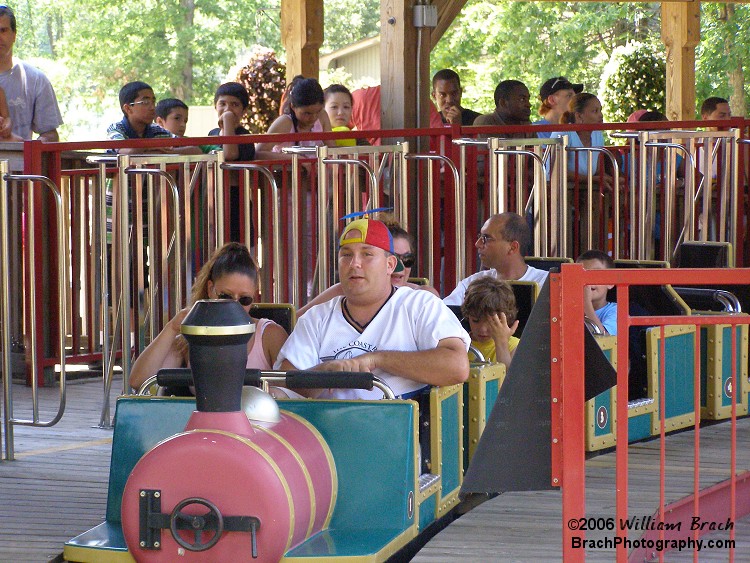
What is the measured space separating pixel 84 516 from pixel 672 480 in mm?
1969

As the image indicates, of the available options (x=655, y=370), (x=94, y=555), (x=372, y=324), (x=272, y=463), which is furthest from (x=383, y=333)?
(x=655, y=370)

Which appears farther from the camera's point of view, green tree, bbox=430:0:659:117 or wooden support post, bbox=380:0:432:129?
green tree, bbox=430:0:659:117

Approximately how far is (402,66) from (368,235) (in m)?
3.04

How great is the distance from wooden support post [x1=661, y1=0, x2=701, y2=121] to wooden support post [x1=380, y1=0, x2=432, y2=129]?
4536mm

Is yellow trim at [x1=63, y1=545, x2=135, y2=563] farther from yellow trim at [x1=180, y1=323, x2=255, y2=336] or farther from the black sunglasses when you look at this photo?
the black sunglasses

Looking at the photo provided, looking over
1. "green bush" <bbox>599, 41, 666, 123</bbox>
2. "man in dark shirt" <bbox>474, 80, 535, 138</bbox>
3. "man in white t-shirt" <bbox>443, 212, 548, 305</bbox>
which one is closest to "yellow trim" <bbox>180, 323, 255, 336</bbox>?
"man in white t-shirt" <bbox>443, 212, 548, 305</bbox>

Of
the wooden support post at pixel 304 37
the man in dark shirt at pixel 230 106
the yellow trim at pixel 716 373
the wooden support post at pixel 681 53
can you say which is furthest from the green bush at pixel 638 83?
the yellow trim at pixel 716 373

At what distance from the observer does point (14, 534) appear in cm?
353

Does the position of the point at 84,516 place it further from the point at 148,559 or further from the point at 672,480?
the point at 672,480

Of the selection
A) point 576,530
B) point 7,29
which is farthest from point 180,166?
point 576,530

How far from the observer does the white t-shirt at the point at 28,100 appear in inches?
254

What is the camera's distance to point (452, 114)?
25.1ft

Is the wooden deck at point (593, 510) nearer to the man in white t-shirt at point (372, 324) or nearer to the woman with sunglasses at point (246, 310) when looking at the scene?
the man in white t-shirt at point (372, 324)

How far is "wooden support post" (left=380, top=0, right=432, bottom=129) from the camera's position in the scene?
664cm
